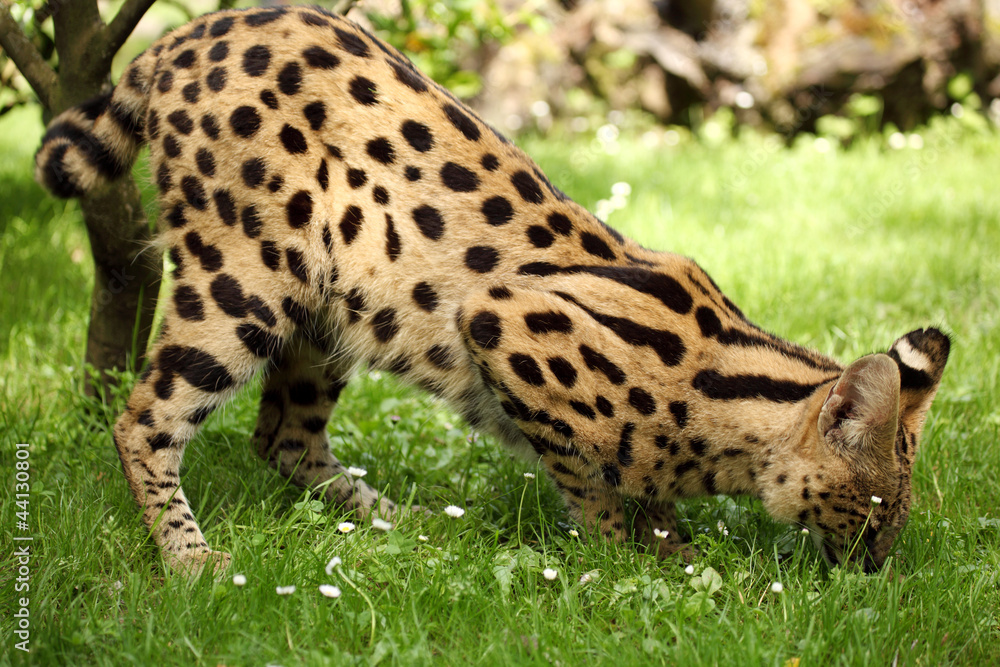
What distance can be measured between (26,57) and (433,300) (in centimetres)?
231

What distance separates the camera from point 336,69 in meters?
3.47

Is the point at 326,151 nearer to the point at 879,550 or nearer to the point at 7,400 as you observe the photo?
the point at 7,400

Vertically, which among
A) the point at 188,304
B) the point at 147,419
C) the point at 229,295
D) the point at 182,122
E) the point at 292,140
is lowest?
the point at 147,419

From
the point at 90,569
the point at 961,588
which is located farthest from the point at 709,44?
the point at 90,569

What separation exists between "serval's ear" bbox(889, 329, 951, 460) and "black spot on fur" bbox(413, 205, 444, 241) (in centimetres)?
182

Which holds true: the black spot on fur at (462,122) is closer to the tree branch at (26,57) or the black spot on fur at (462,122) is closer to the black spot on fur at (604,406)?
the black spot on fur at (604,406)

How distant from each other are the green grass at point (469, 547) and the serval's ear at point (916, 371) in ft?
1.73

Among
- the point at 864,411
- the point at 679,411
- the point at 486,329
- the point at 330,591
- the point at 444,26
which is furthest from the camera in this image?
the point at 444,26

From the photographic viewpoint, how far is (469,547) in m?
3.37

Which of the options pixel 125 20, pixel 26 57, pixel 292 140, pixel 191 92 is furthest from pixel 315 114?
pixel 26 57

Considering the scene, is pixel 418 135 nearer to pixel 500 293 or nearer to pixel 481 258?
pixel 481 258

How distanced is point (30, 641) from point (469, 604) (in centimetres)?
138

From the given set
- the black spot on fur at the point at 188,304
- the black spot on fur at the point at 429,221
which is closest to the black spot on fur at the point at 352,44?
the black spot on fur at the point at 429,221

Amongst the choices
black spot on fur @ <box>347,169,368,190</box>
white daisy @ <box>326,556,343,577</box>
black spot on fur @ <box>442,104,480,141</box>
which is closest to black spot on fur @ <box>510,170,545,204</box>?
black spot on fur @ <box>442,104,480,141</box>
